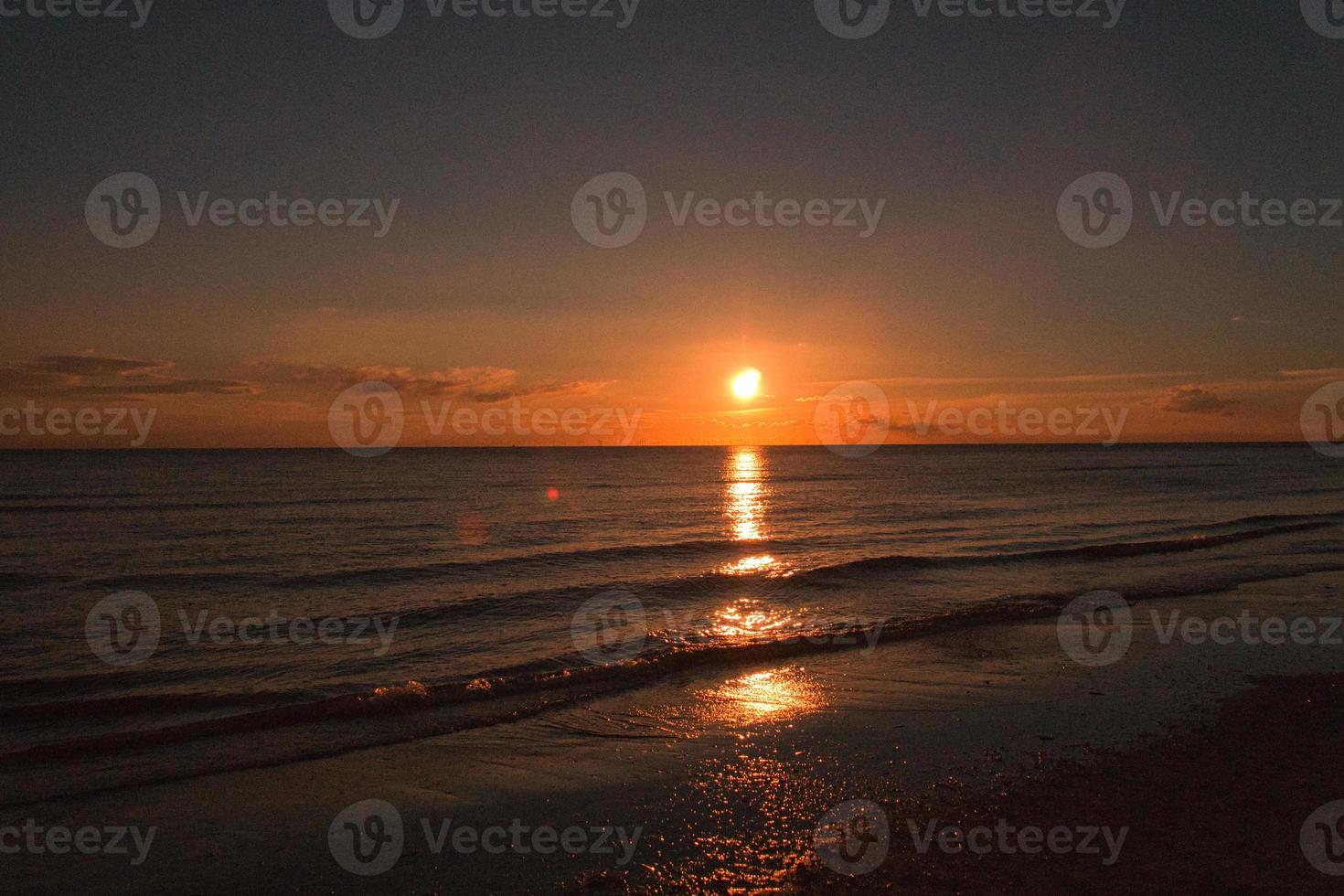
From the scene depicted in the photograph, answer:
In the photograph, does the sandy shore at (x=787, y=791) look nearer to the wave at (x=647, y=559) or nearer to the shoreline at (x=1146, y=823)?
the shoreline at (x=1146, y=823)

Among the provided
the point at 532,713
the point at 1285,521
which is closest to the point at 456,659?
the point at 532,713

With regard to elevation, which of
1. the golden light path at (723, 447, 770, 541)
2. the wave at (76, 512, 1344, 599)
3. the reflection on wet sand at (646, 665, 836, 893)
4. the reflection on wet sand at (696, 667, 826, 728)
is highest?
the golden light path at (723, 447, 770, 541)

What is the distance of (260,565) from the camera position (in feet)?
79.8

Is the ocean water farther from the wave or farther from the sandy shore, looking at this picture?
the sandy shore

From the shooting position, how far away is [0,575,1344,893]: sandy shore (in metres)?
6.64

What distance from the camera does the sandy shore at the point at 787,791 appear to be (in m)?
6.64

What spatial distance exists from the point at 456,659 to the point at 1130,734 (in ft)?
36.0

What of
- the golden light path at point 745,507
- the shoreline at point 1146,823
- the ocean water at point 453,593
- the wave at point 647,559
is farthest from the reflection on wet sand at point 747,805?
the golden light path at point 745,507

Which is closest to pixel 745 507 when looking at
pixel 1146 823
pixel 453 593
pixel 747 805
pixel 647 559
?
pixel 647 559

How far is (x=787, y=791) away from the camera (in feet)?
26.8

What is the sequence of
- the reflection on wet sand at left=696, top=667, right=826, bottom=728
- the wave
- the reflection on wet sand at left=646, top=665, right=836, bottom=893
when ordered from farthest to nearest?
the wave < the reflection on wet sand at left=696, top=667, right=826, bottom=728 < the reflection on wet sand at left=646, top=665, right=836, bottom=893

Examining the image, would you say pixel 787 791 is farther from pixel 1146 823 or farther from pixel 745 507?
pixel 745 507

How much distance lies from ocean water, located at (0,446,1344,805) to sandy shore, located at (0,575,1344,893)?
1.50m

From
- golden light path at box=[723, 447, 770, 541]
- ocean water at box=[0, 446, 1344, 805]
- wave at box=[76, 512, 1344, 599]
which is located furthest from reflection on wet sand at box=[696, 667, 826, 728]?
golden light path at box=[723, 447, 770, 541]
